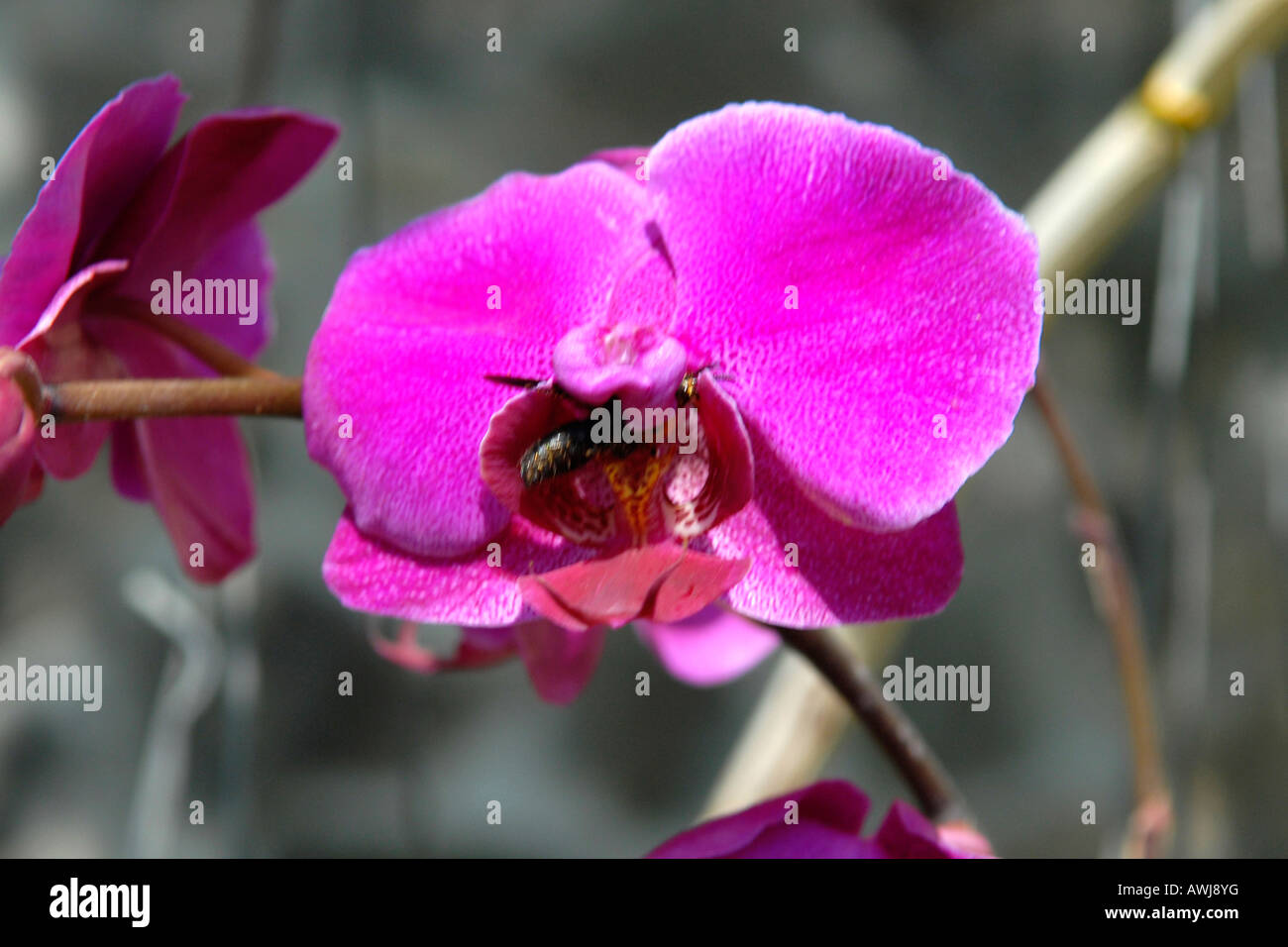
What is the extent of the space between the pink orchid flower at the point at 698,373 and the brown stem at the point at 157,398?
0.01 metres

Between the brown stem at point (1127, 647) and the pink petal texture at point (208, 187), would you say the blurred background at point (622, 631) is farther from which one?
the pink petal texture at point (208, 187)

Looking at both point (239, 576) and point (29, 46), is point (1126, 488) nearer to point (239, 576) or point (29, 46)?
point (239, 576)

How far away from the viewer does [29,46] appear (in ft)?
2.95

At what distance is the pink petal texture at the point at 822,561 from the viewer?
234 millimetres

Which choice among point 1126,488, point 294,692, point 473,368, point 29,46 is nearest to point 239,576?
point 294,692

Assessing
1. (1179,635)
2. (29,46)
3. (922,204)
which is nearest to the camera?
(922,204)

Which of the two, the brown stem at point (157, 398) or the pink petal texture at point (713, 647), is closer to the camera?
the brown stem at point (157, 398)

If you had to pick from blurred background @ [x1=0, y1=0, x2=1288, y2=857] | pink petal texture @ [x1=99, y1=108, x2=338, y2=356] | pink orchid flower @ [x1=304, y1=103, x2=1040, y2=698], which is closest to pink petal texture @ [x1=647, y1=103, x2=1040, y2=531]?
pink orchid flower @ [x1=304, y1=103, x2=1040, y2=698]

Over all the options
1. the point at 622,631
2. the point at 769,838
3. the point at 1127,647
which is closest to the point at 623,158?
the point at 769,838

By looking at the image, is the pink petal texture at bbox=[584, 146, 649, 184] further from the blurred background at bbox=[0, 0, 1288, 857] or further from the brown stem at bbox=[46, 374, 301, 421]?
the blurred background at bbox=[0, 0, 1288, 857]

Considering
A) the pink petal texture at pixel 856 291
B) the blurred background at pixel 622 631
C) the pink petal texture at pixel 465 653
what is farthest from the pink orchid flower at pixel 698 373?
the blurred background at pixel 622 631

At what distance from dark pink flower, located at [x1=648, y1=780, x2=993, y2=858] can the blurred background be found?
0.72 meters

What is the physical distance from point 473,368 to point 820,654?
0.12m
